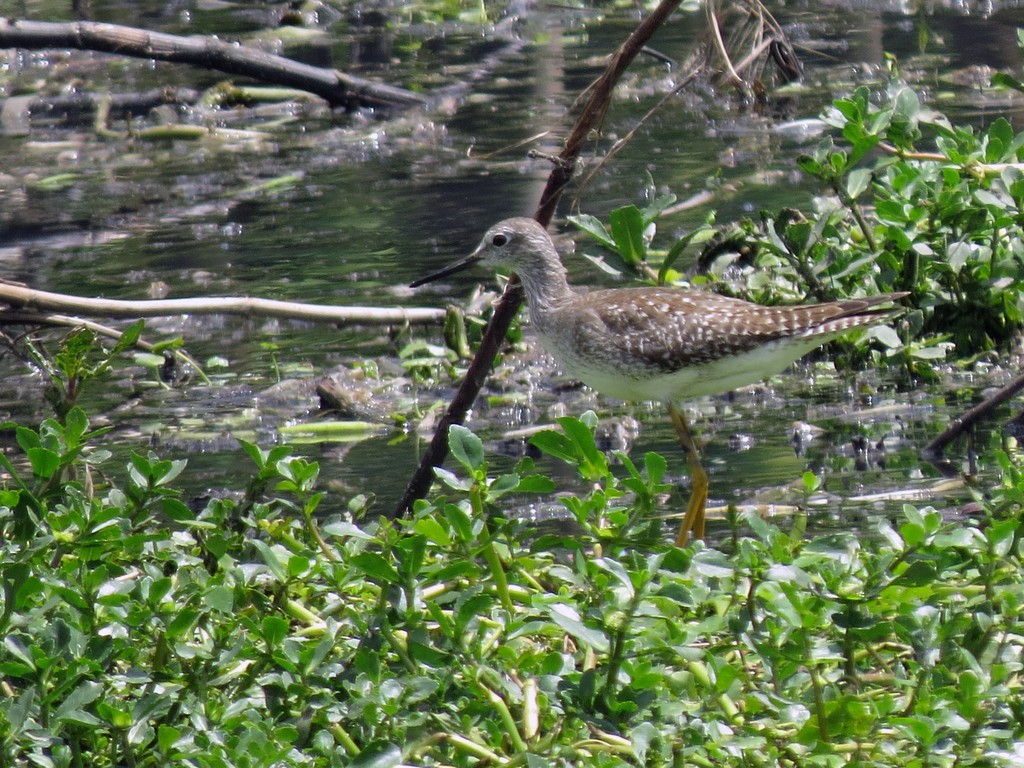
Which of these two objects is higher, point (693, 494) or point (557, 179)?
point (557, 179)

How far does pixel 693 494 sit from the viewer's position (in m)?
6.18

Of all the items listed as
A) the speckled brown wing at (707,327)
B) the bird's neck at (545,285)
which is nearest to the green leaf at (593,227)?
the bird's neck at (545,285)

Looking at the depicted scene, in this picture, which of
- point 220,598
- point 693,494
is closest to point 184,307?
point 693,494

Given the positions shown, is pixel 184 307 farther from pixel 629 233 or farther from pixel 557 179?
pixel 557 179

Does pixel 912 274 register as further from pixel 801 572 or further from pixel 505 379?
pixel 801 572

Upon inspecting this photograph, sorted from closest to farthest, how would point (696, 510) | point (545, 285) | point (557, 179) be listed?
point (557, 179), point (696, 510), point (545, 285)

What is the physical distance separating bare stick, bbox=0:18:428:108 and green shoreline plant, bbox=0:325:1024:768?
335 inches

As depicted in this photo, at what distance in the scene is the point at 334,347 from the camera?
362 inches

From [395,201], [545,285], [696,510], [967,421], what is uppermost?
[545,285]

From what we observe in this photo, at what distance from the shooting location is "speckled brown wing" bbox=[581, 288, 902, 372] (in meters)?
6.38

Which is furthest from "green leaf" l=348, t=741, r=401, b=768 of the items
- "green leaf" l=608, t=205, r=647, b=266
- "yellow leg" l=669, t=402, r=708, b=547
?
"green leaf" l=608, t=205, r=647, b=266

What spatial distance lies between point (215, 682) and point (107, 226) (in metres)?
8.65

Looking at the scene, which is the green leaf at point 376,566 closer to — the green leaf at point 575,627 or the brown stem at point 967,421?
the green leaf at point 575,627

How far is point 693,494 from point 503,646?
2507 mm
